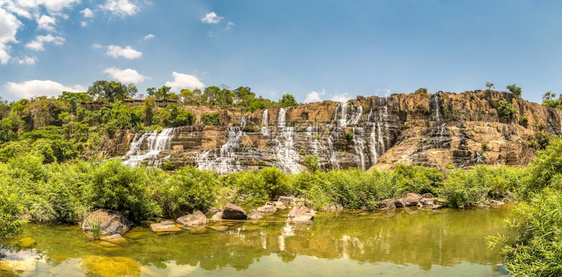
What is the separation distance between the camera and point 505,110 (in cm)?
5775

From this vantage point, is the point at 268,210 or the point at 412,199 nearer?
the point at 268,210

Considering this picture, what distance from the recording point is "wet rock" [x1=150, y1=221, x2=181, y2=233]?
14.2m

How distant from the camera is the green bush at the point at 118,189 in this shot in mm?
13750

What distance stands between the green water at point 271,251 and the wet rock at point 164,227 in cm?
35

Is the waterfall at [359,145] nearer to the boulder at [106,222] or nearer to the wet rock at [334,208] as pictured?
the wet rock at [334,208]

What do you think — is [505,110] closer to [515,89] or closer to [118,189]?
[515,89]

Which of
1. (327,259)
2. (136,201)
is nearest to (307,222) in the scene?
(327,259)

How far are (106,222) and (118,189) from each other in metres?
1.37

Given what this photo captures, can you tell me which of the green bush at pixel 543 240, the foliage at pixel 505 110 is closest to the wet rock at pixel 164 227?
the green bush at pixel 543 240

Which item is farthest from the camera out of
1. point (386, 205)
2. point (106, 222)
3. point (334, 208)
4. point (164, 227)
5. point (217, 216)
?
point (386, 205)

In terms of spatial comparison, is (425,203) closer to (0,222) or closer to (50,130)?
(0,222)

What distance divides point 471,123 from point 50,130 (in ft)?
297

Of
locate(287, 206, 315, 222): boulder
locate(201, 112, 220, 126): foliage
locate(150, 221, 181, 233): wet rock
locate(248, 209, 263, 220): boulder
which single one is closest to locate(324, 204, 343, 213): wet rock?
locate(287, 206, 315, 222): boulder

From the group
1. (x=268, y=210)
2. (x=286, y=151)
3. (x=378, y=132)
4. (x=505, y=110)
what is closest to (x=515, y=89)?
(x=505, y=110)
